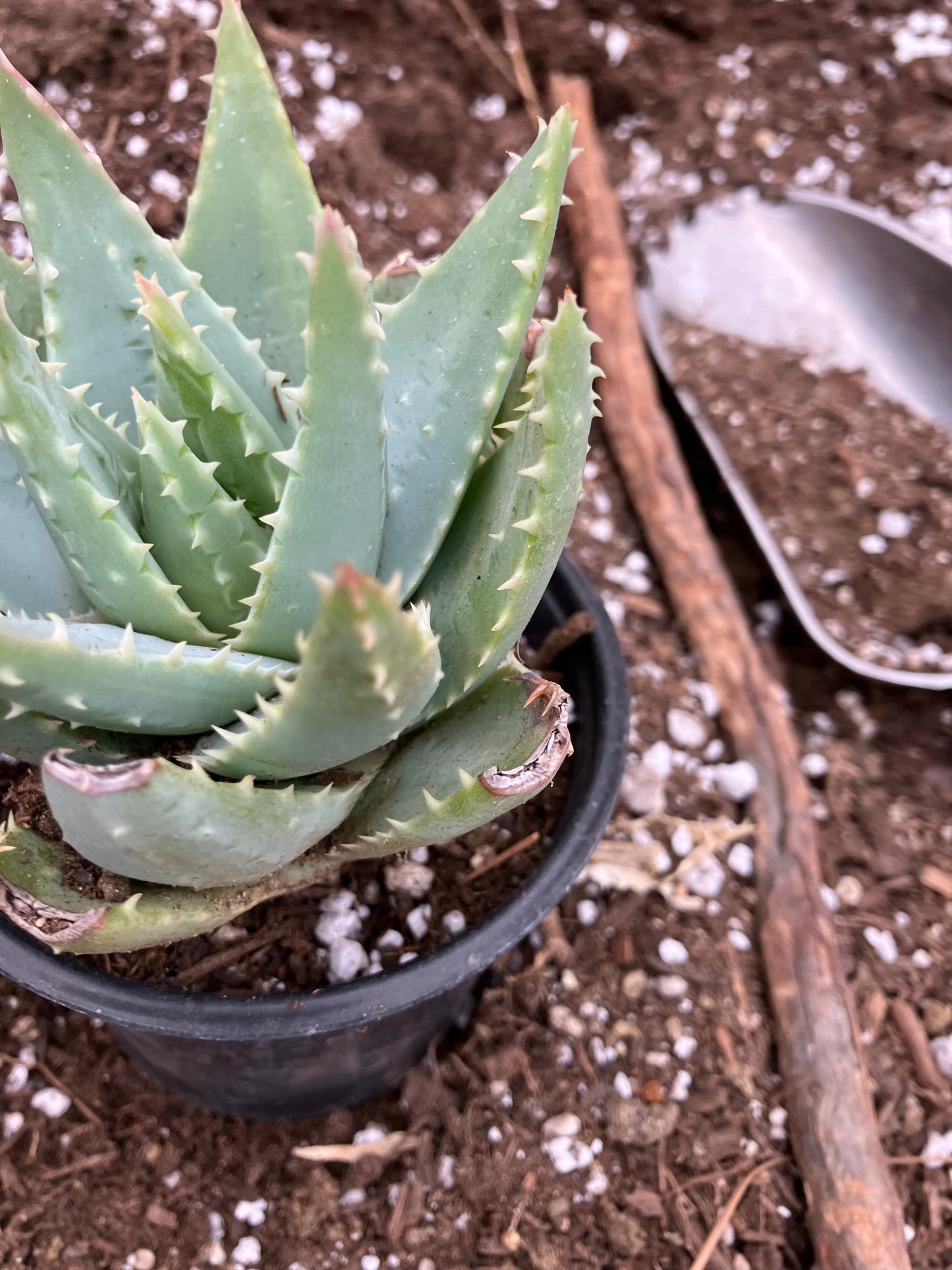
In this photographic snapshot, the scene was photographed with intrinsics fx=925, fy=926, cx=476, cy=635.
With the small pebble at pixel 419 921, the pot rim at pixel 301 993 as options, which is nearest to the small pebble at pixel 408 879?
the small pebble at pixel 419 921

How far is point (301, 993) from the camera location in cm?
75

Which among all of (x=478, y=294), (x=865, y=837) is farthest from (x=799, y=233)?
(x=478, y=294)

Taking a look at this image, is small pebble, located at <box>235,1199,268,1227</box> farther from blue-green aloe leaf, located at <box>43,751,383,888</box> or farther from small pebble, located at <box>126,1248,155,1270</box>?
blue-green aloe leaf, located at <box>43,751,383,888</box>

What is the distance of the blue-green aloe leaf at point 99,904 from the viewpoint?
609 mm

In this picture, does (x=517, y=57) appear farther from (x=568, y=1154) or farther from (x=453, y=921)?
(x=568, y=1154)

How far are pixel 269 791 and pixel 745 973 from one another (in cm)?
79

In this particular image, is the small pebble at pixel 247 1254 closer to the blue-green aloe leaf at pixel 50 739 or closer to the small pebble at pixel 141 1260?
the small pebble at pixel 141 1260

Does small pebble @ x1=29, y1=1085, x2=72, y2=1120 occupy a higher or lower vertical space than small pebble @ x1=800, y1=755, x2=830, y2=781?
higher

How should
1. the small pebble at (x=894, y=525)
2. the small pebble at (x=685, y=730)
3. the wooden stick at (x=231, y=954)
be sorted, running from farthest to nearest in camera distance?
1. the small pebble at (x=894, y=525)
2. the small pebble at (x=685, y=730)
3. the wooden stick at (x=231, y=954)

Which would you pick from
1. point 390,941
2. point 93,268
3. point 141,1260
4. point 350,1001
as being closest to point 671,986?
point 390,941

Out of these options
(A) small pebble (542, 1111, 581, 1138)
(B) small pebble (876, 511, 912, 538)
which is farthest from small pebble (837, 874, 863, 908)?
(B) small pebble (876, 511, 912, 538)

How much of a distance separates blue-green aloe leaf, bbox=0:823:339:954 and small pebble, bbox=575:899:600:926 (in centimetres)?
50

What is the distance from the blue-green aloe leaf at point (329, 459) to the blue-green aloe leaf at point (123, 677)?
0.05 meters

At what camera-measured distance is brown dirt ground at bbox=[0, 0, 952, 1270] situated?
1011 mm
